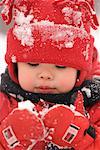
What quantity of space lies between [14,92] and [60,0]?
0.34 metres

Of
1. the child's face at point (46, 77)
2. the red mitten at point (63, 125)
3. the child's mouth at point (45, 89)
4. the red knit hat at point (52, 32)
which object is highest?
the red knit hat at point (52, 32)

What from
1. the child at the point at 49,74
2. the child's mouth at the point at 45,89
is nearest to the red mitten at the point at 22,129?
the child at the point at 49,74

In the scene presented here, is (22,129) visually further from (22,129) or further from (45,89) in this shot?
(45,89)

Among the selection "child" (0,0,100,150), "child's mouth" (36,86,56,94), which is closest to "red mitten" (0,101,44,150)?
"child" (0,0,100,150)

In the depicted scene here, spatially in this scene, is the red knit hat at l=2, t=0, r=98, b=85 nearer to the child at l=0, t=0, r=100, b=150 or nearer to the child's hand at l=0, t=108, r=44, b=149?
the child at l=0, t=0, r=100, b=150

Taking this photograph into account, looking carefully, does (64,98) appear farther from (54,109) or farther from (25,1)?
(25,1)

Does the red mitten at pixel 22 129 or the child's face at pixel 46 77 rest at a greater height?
the child's face at pixel 46 77

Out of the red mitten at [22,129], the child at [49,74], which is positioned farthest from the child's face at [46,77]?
the red mitten at [22,129]

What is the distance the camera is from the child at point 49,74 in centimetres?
154

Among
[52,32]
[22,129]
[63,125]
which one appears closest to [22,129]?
[22,129]

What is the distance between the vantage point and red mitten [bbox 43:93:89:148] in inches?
60.6

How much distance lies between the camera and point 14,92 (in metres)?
1.70

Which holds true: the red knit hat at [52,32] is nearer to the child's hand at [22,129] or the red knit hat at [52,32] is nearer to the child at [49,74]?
the child at [49,74]

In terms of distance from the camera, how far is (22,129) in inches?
60.4
